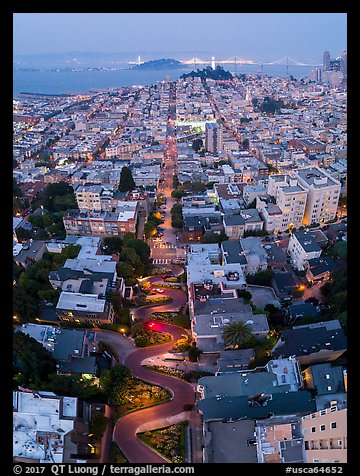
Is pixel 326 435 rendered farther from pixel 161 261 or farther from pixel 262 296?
pixel 161 261

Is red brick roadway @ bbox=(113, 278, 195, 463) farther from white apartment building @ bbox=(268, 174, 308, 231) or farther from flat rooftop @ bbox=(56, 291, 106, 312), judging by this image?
white apartment building @ bbox=(268, 174, 308, 231)

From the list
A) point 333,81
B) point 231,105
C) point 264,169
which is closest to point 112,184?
point 264,169

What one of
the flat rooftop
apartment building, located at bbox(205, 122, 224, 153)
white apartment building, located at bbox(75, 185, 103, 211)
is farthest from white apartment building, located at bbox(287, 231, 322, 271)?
apartment building, located at bbox(205, 122, 224, 153)

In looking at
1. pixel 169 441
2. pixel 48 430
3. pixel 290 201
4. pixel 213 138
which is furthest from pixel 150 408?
pixel 213 138

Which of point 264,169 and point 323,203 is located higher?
point 264,169
